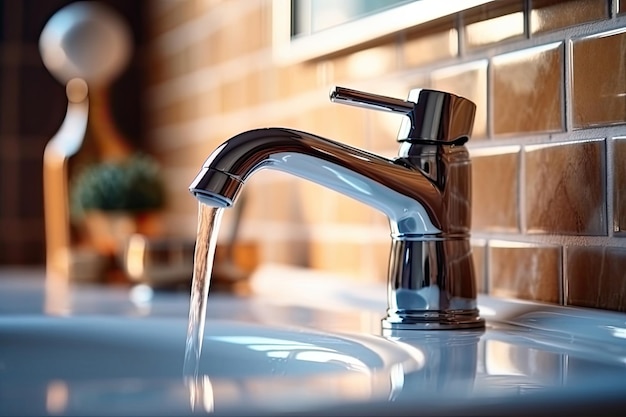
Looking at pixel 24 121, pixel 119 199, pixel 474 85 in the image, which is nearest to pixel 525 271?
pixel 474 85

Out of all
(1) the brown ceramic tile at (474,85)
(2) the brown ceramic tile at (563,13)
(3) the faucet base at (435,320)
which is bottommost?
(3) the faucet base at (435,320)

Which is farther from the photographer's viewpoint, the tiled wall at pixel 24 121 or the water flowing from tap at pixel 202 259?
the tiled wall at pixel 24 121

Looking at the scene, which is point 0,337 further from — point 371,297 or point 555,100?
point 555,100

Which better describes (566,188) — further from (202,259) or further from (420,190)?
(202,259)

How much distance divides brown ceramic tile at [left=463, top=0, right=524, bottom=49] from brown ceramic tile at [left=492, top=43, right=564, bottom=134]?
2 cm

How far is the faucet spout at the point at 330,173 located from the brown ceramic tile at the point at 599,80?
117 millimetres

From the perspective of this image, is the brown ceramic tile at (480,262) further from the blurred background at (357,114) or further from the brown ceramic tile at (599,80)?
the brown ceramic tile at (599,80)

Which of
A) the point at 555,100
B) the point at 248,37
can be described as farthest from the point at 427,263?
the point at 248,37

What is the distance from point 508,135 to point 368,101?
0.48ft

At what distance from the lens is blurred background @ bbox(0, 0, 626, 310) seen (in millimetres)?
653

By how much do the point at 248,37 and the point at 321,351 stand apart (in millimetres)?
687

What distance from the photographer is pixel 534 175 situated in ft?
2.32

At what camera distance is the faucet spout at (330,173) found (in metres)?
0.60

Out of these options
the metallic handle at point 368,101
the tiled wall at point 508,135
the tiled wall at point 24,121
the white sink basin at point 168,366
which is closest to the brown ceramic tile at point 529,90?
the tiled wall at point 508,135
